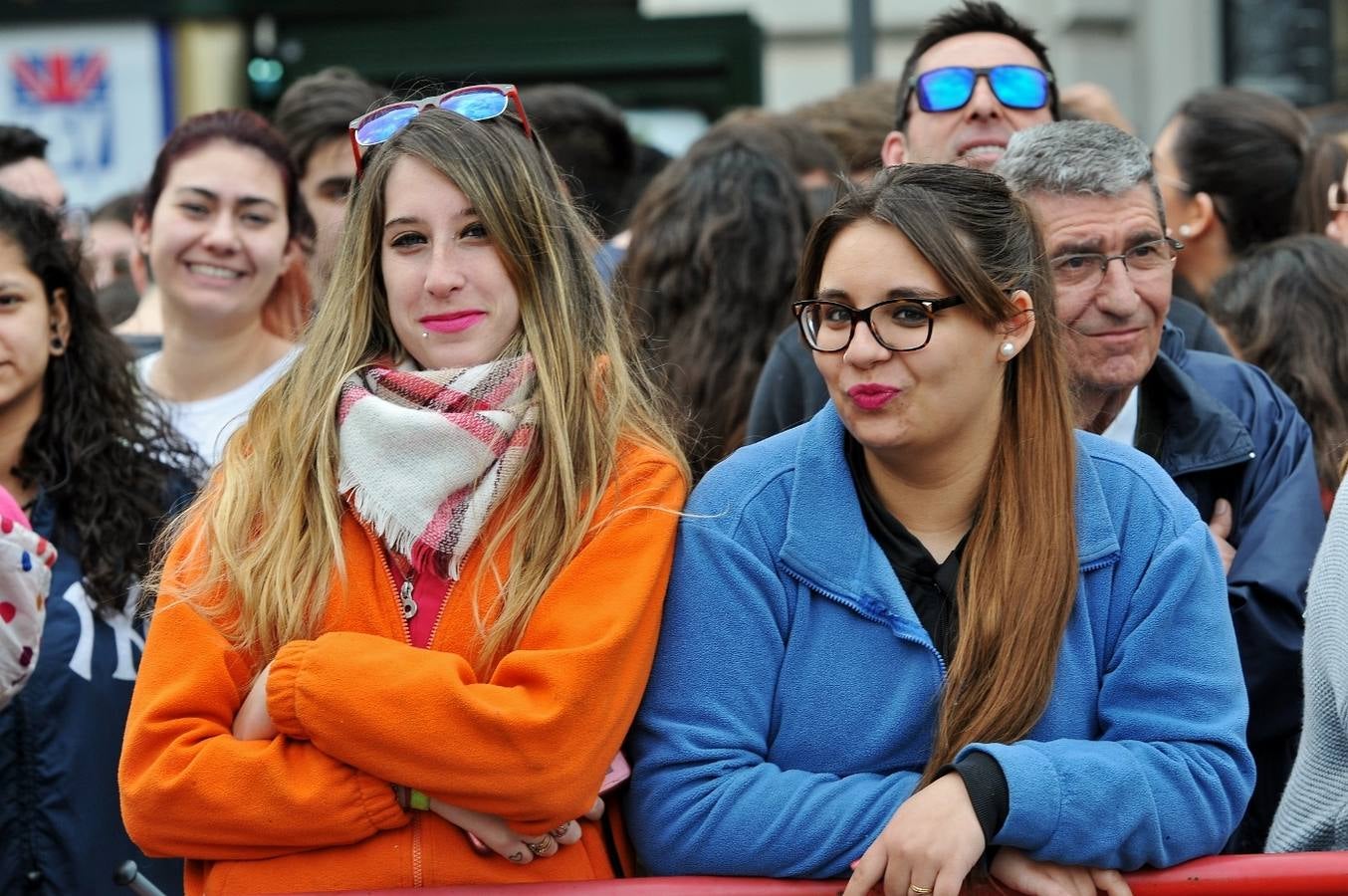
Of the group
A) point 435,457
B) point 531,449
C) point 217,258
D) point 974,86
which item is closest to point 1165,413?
point 974,86

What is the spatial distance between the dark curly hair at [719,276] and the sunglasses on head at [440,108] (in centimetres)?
122

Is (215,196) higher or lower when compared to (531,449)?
higher

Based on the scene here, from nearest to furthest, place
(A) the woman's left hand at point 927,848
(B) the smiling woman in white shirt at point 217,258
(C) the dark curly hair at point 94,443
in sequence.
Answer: (A) the woman's left hand at point 927,848
(C) the dark curly hair at point 94,443
(B) the smiling woman in white shirt at point 217,258

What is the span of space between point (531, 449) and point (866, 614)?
2.04ft

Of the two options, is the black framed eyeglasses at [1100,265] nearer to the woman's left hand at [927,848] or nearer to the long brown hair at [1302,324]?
the long brown hair at [1302,324]

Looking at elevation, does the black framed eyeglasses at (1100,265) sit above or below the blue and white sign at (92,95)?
below

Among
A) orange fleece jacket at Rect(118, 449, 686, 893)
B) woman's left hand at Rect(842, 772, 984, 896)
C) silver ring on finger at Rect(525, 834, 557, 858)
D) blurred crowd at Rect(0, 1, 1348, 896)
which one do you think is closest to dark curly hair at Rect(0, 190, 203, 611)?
blurred crowd at Rect(0, 1, 1348, 896)

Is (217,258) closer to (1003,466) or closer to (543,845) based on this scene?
(543,845)

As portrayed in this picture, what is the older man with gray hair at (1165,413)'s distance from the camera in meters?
3.48

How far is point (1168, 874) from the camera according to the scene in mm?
2703

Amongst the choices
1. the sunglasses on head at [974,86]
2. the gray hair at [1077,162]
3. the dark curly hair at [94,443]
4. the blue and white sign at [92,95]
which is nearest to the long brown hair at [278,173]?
the dark curly hair at [94,443]

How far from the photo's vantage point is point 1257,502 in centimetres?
361

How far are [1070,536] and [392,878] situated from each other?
1184 millimetres

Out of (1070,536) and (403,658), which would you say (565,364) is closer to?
(403,658)
